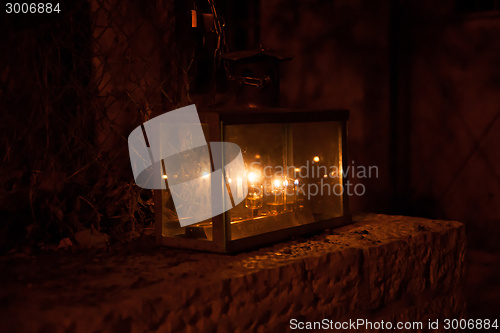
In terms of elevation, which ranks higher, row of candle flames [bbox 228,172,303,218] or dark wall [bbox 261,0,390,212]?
dark wall [bbox 261,0,390,212]

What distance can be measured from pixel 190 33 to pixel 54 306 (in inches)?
59.2

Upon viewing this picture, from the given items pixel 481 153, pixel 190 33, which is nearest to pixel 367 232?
pixel 190 33

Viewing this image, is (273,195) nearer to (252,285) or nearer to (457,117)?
(252,285)

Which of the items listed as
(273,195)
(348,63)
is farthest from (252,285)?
(348,63)

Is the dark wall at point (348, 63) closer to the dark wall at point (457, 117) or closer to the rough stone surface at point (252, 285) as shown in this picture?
the dark wall at point (457, 117)

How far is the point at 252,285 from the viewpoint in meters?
1.54

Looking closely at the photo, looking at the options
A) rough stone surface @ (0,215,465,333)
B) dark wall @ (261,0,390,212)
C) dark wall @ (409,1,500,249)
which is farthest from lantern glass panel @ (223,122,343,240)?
dark wall @ (409,1,500,249)

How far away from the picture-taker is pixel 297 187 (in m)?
2.06

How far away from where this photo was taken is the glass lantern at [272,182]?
171 cm

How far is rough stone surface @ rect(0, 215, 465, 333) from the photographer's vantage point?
1.31 m

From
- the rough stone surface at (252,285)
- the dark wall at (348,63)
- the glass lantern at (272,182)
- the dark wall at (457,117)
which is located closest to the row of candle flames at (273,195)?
the glass lantern at (272,182)

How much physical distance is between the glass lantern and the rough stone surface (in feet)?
0.19

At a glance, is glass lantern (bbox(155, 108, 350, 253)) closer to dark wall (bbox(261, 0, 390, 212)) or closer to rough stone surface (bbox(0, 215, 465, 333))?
rough stone surface (bbox(0, 215, 465, 333))

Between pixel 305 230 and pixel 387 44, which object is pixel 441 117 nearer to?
pixel 387 44
